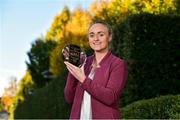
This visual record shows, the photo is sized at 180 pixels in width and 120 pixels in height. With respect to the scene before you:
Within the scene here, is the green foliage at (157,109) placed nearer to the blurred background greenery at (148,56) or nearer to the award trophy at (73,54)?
the blurred background greenery at (148,56)

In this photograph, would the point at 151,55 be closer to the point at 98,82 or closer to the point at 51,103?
the point at 51,103

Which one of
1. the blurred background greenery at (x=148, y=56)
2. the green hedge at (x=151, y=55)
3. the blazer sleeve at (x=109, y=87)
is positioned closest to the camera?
the blazer sleeve at (x=109, y=87)

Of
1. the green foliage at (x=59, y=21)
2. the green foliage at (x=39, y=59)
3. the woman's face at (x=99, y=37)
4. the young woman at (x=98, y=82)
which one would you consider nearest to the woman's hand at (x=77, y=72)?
the young woman at (x=98, y=82)

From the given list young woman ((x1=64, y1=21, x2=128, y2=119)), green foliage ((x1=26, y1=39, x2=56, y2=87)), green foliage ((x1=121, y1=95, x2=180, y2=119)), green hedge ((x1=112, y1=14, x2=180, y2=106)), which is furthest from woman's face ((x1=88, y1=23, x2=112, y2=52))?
green foliage ((x1=26, y1=39, x2=56, y2=87))

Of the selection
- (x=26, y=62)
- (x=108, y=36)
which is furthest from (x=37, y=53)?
(x=108, y=36)

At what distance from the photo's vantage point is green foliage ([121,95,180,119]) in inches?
269

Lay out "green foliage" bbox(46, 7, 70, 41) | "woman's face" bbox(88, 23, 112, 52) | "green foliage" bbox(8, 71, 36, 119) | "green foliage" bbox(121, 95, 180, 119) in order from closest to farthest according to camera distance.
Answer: "woman's face" bbox(88, 23, 112, 52), "green foliage" bbox(121, 95, 180, 119), "green foliage" bbox(46, 7, 70, 41), "green foliage" bbox(8, 71, 36, 119)

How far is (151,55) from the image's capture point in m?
11.6

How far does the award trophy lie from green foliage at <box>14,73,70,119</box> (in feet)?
44.7

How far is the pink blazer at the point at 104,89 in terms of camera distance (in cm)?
316

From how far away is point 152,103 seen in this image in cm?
757

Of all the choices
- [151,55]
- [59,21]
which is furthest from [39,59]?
[151,55]

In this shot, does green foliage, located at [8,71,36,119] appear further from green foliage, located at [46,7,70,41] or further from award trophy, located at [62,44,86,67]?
award trophy, located at [62,44,86,67]

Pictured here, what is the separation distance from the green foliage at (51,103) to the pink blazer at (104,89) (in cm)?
1352
